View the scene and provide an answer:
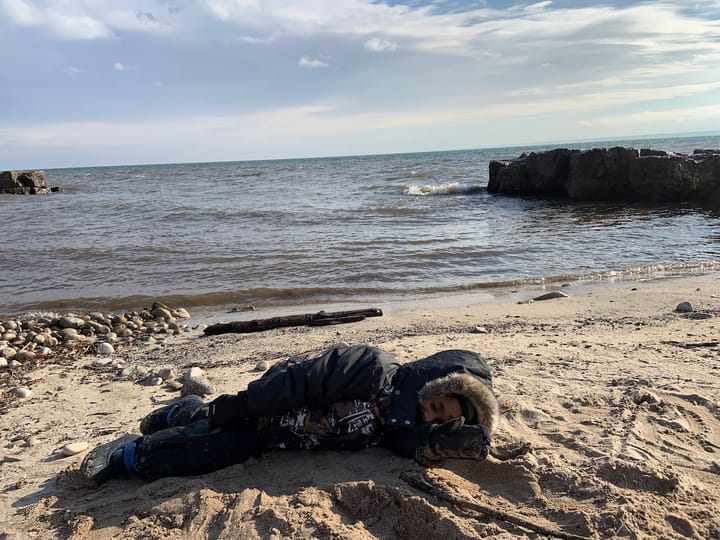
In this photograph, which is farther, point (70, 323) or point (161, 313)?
point (161, 313)

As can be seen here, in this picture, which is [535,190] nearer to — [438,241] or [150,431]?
[438,241]

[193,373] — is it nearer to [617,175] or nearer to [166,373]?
[166,373]

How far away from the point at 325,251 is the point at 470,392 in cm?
919

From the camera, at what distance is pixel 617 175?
2077 centimetres

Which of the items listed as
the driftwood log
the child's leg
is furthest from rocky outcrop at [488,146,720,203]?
the child's leg

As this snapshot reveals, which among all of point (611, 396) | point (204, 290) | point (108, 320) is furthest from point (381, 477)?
point (204, 290)

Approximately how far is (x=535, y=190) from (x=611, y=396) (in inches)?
834

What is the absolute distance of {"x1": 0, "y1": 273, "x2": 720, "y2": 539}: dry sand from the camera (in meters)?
2.75

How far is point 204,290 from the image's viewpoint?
9312 mm

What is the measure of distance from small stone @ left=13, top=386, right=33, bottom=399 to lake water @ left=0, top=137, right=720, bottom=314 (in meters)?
3.77

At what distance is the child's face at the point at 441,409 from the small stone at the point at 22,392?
379 centimetres

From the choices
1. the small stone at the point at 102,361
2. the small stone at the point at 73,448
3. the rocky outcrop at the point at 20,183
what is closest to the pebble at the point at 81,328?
the small stone at the point at 102,361

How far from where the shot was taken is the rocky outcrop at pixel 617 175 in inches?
741

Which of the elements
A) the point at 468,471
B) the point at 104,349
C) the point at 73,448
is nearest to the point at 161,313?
the point at 104,349
